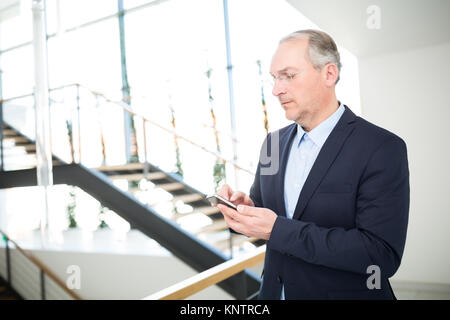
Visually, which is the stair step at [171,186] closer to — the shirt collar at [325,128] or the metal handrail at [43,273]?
the metal handrail at [43,273]

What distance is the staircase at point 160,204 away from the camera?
12.5 ft

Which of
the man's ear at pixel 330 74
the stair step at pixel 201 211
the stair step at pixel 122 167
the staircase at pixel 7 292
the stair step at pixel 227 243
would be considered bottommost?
the staircase at pixel 7 292

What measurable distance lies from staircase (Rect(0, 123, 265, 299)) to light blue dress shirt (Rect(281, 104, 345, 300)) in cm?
234

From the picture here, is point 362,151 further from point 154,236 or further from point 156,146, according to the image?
point 156,146

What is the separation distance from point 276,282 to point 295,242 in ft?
0.88

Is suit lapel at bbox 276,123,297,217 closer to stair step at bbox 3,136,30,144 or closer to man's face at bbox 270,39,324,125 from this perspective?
man's face at bbox 270,39,324,125

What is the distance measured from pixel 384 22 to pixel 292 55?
1618mm

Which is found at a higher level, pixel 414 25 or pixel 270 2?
pixel 270 2

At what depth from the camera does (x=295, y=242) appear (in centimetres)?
88

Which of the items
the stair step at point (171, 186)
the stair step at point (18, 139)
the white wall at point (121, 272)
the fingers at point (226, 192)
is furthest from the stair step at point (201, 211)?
the stair step at point (18, 139)

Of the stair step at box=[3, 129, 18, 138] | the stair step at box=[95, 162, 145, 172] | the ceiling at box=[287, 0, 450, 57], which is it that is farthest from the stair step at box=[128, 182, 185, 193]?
the stair step at box=[3, 129, 18, 138]

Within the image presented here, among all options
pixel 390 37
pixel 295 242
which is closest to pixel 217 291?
pixel 390 37

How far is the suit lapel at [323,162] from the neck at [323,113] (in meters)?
0.08

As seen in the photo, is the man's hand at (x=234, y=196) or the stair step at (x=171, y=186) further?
the stair step at (x=171, y=186)
